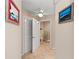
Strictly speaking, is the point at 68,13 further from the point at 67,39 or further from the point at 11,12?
the point at 11,12

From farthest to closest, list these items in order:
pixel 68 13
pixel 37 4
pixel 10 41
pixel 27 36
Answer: pixel 27 36 < pixel 37 4 < pixel 68 13 < pixel 10 41

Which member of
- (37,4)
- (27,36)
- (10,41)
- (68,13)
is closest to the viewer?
(10,41)

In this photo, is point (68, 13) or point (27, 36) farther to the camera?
point (27, 36)

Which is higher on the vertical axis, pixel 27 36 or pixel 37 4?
pixel 37 4

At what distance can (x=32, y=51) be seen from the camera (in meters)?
→ 5.99

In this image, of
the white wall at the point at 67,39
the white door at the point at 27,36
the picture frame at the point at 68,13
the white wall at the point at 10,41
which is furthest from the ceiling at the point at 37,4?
the white wall at the point at 10,41

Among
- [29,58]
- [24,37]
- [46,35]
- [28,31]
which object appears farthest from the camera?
[46,35]

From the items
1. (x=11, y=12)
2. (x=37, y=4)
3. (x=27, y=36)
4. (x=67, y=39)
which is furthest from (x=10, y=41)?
(x=27, y=36)

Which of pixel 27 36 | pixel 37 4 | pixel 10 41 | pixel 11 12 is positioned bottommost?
pixel 27 36

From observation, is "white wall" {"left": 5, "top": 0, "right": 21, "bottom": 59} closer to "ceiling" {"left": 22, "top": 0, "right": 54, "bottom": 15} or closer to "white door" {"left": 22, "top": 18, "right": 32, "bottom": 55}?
"ceiling" {"left": 22, "top": 0, "right": 54, "bottom": 15}
